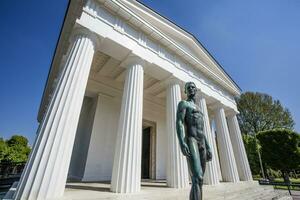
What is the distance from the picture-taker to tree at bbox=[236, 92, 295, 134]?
89.4 ft

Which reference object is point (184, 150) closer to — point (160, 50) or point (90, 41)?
point (90, 41)

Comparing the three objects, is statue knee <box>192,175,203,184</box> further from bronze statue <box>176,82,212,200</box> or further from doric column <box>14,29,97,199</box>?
doric column <box>14,29,97,199</box>

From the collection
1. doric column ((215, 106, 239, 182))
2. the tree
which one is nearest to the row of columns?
doric column ((215, 106, 239, 182))

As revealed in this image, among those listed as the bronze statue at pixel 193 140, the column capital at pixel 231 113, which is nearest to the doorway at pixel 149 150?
the column capital at pixel 231 113

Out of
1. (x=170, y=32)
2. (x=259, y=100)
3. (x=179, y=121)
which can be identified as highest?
(x=259, y=100)

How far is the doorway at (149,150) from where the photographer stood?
12.6 m

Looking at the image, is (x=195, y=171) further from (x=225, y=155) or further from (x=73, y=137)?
(x=225, y=155)

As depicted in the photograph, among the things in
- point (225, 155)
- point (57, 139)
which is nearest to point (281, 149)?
point (225, 155)

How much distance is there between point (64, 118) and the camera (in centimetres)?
470

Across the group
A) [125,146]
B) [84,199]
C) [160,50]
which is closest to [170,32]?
[160,50]

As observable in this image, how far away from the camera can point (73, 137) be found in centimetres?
478

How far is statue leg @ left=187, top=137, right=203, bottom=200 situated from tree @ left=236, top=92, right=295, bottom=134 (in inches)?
1229

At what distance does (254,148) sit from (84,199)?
28324 millimetres

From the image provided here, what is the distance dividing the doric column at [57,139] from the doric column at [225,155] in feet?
35.5
